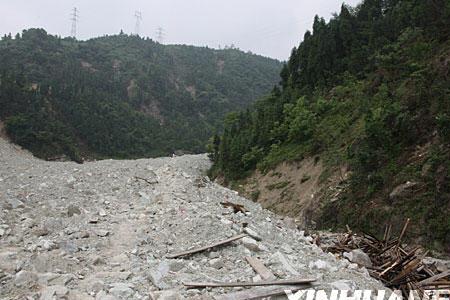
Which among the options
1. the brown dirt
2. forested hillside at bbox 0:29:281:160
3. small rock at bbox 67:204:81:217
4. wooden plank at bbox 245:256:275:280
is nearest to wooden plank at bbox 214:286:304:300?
wooden plank at bbox 245:256:275:280

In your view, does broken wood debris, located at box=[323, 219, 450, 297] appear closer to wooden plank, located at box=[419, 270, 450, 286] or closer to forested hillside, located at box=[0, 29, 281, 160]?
wooden plank, located at box=[419, 270, 450, 286]

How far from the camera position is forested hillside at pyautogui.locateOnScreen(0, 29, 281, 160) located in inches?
2562

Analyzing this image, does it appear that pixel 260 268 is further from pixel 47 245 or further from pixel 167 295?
pixel 47 245

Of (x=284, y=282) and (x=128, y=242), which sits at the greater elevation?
(x=284, y=282)

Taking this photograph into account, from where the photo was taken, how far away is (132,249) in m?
8.76

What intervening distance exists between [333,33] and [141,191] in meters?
30.9

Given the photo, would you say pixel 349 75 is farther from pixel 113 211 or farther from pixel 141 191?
pixel 113 211

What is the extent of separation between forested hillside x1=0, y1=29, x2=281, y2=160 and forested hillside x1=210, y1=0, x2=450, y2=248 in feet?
110

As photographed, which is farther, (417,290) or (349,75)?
(349,75)

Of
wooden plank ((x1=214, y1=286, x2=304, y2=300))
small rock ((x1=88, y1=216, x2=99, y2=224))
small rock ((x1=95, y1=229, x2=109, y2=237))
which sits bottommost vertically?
small rock ((x1=88, y1=216, x2=99, y2=224))

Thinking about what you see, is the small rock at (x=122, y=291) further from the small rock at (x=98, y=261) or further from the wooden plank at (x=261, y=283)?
the small rock at (x=98, y=261)

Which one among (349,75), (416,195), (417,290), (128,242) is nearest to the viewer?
(417,290)

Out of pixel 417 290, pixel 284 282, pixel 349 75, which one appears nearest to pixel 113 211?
pixel 284 282

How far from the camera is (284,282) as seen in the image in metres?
6.65
